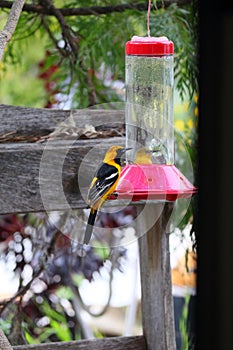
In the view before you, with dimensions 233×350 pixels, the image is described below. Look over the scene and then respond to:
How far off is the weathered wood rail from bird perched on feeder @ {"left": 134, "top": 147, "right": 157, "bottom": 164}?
117 mm

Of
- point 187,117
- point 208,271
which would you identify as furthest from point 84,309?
point 208,271

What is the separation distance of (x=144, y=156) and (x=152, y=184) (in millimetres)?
138

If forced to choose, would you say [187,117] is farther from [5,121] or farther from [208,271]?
[208,271]

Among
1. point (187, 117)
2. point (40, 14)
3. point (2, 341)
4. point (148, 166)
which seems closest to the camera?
point (2, 341)

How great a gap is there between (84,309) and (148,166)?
3.55 ft

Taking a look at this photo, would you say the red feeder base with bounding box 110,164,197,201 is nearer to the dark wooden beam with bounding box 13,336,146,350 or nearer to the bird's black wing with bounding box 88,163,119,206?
the bird's black wing with bounding box 88,163,119,206

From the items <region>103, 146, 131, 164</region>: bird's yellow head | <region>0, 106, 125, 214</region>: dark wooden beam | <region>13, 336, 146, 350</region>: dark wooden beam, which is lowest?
<region>13, 336, 146, 350</region>: dark wooden beam

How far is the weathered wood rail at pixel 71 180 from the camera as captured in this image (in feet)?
5.11

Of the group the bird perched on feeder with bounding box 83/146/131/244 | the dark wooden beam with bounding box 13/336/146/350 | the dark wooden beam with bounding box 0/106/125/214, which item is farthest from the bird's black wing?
the dark wooden beam with bounding box 13/336/146/350

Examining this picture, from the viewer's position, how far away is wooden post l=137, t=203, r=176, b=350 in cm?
168

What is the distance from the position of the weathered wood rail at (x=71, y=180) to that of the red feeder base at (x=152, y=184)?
8.9 inches

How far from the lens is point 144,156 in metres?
1.46

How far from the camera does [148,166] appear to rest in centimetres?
139

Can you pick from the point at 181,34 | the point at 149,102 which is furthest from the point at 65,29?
the point at 149,102
